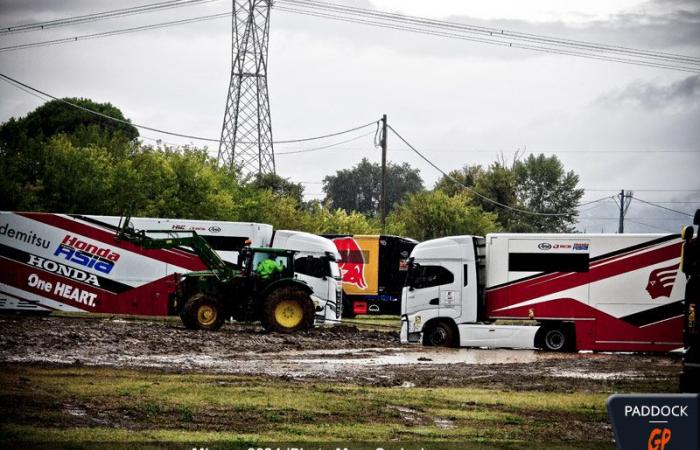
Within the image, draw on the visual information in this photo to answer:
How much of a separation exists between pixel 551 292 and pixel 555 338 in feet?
4.77

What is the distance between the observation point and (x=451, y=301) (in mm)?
32688

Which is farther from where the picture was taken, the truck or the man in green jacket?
the truck

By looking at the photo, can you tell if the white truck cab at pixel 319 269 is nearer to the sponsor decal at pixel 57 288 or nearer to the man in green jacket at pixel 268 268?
the man in green jacket at pixel 268 268

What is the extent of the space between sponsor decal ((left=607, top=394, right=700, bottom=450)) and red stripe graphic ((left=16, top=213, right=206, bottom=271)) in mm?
33925

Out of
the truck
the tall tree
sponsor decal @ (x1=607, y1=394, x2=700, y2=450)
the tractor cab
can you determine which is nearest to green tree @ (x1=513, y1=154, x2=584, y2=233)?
the tall tree

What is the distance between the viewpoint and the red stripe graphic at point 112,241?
130 ft

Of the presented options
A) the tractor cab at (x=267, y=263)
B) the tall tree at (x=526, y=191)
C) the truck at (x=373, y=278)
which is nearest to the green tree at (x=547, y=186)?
the tall tree at (x=526, y=191)

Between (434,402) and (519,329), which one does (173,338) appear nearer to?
(519,329)

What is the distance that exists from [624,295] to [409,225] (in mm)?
50849

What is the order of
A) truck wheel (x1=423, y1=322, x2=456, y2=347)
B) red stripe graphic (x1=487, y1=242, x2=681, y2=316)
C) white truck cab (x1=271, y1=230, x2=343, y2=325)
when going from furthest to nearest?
white truck cab (x1=271, y1=230, x2=343, y2=325) → truck wheel (x1=423, y1=322, x2=456, y2=347) → red stripe graphic (x1=487, y1=242, x2=681, y2=316)

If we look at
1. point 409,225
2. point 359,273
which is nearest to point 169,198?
point 359,273

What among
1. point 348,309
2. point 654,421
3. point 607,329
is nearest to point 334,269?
point 348,309

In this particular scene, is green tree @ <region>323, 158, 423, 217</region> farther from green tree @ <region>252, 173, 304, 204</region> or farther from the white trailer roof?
the white trailer roof

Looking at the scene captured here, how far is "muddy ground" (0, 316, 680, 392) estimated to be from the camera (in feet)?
74.4
